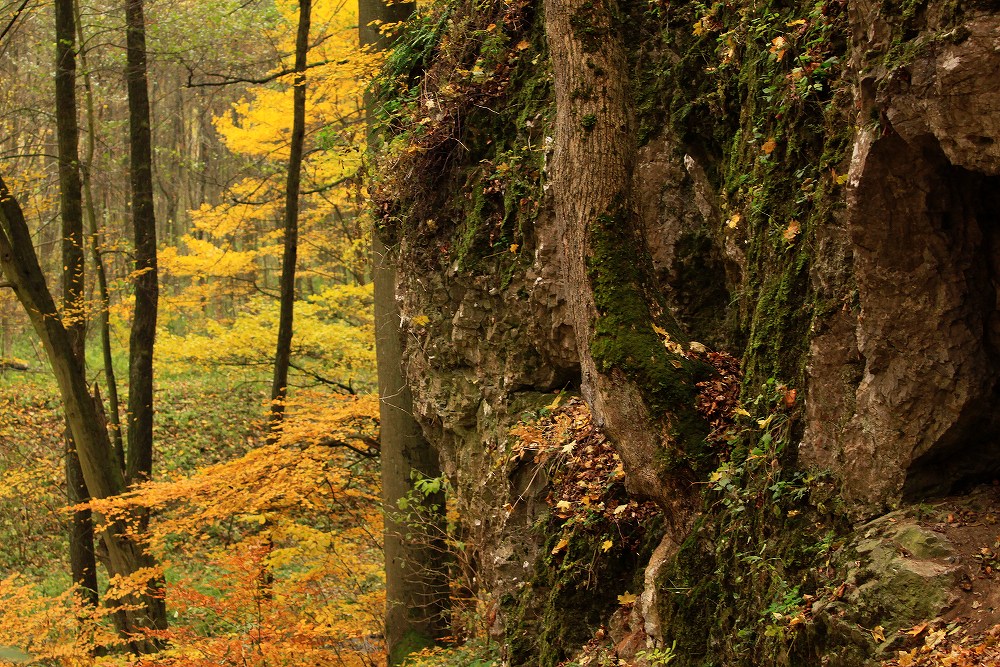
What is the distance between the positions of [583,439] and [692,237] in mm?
1534

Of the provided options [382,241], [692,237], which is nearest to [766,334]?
[692,237]

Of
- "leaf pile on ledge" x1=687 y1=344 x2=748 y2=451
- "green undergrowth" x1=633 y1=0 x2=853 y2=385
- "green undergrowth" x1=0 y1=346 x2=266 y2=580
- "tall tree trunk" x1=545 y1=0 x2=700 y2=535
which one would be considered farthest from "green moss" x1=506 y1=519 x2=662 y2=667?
"green undergrowth" x1=0 y1=346 x2=266 y2=580

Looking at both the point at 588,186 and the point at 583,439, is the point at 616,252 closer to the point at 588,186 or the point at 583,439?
the point at 588,186

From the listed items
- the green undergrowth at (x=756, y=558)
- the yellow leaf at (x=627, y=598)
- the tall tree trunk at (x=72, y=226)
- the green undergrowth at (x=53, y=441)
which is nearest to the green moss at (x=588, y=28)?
the green undergrowth at (x=756, y=558)

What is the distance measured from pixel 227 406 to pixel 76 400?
930cm

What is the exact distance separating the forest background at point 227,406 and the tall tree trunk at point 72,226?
7.6 inches

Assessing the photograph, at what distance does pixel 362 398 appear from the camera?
10.4m

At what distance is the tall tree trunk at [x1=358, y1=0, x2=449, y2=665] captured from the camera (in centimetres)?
828

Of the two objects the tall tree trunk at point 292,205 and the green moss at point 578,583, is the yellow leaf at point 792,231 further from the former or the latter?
the tall tree trunk at point 292,205

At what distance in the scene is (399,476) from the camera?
8.38 meters

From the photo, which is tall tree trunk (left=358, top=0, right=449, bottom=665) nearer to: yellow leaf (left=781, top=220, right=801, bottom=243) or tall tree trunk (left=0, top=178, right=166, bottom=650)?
tall tree trunk (left=0, top=178, right=166, bottom=650)

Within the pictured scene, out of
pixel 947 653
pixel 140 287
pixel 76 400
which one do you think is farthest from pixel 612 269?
pixel 140 287

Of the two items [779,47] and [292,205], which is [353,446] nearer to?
[292,205]

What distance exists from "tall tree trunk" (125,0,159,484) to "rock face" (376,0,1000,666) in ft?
21.3
